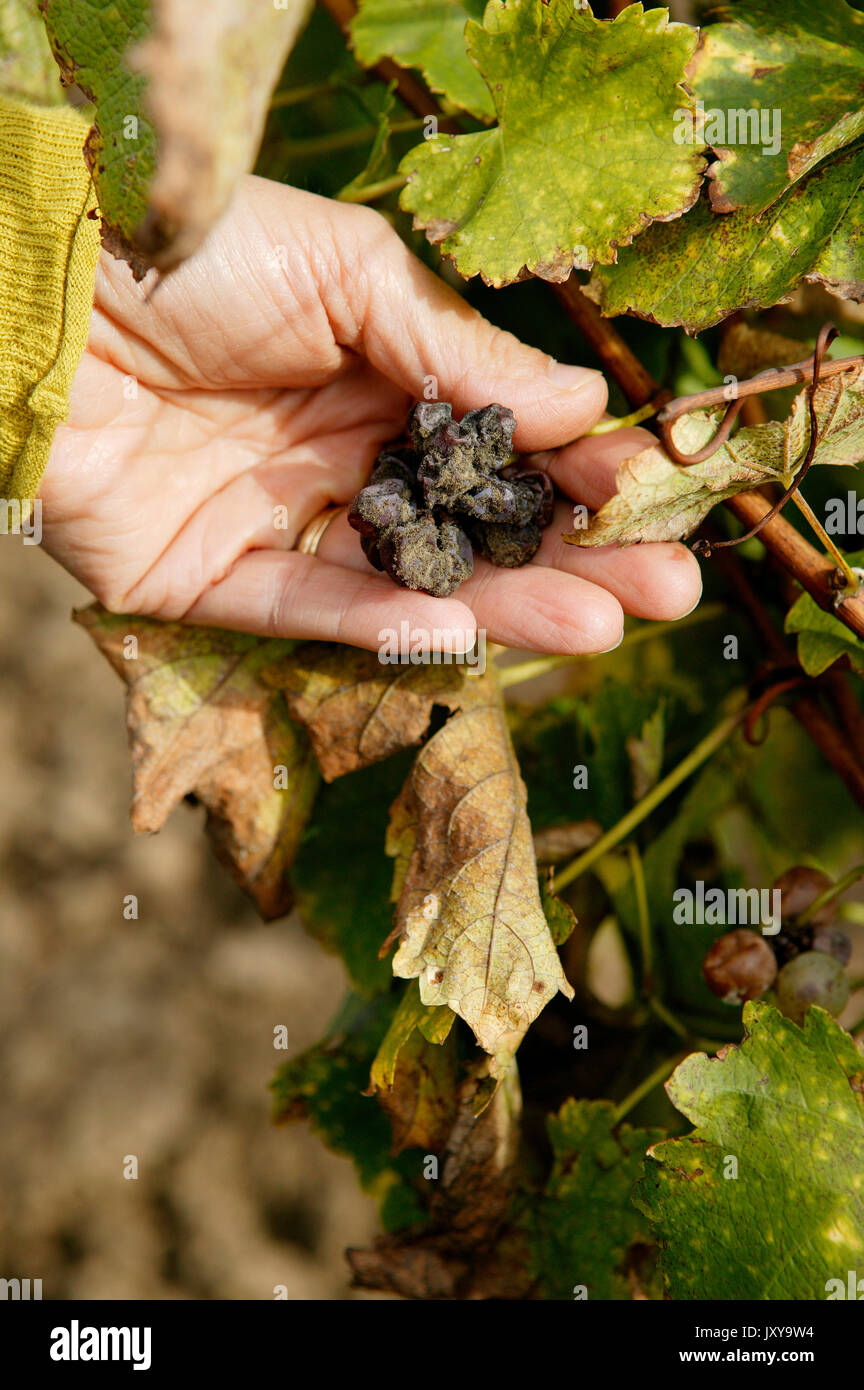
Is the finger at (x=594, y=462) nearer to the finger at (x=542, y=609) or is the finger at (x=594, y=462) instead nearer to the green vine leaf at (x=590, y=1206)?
the finger at (x=542, y=609)

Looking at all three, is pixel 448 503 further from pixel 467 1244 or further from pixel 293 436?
pixel 467 1244

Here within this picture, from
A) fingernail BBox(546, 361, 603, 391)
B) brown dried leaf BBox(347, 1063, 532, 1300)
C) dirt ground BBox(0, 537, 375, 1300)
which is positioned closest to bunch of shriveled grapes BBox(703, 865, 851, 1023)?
brown dried leaf BBox(347, 1063, 532, 1300)

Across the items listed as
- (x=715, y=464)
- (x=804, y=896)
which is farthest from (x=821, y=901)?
(x=715, y=464)

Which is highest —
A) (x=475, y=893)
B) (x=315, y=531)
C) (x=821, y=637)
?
(x=315, y=531)

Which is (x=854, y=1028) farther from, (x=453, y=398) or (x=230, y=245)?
(x=230, y=245)

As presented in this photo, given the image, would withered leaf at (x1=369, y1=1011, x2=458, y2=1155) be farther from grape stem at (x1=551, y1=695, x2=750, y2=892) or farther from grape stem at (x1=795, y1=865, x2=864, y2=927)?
grape stem at (x1=795, y1=865, x2=864, y2=927)

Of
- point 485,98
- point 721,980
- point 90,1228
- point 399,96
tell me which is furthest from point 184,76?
point 90,1228
